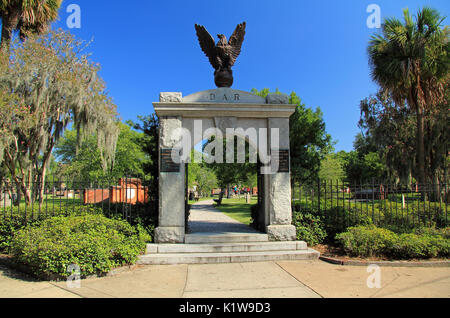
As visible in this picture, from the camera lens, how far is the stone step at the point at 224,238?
6.94 metres

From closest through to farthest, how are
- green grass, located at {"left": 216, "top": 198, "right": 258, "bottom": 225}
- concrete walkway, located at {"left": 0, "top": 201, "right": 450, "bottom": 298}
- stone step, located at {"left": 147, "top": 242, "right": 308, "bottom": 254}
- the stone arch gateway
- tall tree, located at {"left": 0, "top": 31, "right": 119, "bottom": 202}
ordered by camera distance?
concrete walkway, located at {"left": 0, "top": 201, "right": 450, "bottom": 298}
stone step, located at {"left": 147, "top": 242, "right": 308, "bottom": 254}
the stone arch gateway
tall tree, located at {"left": 0, "top": 31, "right": 119, "bottom": 202}
green grass, located at {"left": 216, "top": 198, "right": 258, "bottom": 225}

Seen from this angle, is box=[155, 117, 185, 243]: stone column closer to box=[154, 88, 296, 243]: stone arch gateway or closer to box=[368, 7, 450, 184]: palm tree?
box=[154, 88, 296, 243]: stone arch gateway

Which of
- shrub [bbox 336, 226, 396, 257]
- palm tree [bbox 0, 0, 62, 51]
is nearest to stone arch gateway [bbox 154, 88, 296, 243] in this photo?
shrub [bbox 336, 226, 396, 257]

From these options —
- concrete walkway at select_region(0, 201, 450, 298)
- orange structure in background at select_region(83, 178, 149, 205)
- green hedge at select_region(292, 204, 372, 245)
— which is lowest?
concrete walkway at select_region(0, 201, 450, 298)

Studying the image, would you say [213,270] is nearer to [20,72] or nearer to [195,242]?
[195,242]

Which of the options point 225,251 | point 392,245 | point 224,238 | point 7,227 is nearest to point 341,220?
point 392,245

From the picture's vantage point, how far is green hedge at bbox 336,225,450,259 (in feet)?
20.0

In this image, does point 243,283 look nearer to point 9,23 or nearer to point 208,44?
point 208,44

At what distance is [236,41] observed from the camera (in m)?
7.98

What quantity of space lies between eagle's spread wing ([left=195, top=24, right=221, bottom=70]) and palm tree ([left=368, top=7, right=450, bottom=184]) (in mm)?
8247

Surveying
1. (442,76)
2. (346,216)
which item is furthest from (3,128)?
(442,76)

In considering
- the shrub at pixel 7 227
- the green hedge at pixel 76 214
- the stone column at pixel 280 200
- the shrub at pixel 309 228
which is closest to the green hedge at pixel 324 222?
the shrub at pixel 309 228

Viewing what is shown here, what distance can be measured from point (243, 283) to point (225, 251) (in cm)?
181
